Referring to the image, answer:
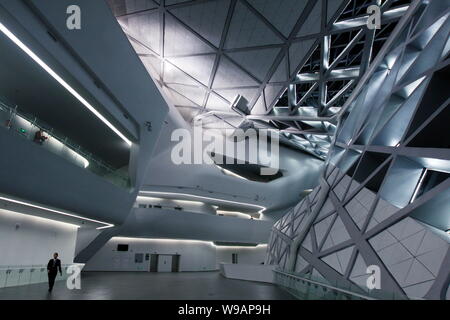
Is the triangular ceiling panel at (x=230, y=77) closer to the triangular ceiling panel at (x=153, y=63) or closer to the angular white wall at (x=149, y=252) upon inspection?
the triangular ceiling panel at (x=153, y=63)

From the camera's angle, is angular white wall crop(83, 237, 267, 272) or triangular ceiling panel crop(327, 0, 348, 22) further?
angular white wall crop(83, 237, 267, 272)

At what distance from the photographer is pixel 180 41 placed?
70.1 feet

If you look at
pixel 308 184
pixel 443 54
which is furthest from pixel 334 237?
pixel 308 184

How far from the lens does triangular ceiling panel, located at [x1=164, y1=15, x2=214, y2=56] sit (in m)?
19.8

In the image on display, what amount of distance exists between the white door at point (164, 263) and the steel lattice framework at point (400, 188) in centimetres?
2522

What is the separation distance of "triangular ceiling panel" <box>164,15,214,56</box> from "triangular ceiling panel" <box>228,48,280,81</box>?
6.68 ft

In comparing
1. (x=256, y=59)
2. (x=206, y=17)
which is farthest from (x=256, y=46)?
(x=206, y=17)

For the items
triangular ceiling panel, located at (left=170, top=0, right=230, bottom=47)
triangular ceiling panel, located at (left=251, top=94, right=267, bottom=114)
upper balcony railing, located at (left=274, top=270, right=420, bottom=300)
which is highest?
triangular ceiling panel, located at (left=170, top=0, right=230, bottom=47)

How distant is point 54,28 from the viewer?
11.2 meters

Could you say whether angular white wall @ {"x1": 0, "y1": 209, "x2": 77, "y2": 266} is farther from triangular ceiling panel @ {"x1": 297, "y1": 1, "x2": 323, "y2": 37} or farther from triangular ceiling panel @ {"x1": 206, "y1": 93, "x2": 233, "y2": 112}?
triangular ceiling panel @ {"x1": 297, "y1": 1, "x2": 323, "y2": 37}

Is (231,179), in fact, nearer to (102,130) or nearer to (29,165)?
(102,130)

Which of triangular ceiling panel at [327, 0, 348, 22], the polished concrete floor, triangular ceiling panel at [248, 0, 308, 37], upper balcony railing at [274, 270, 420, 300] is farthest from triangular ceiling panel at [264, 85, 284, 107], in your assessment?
the polished concrete floor

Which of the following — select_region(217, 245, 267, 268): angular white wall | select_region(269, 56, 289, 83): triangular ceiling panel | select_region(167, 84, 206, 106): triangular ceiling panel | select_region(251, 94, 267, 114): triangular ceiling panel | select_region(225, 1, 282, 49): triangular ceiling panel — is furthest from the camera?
select_region(217, 245, 267, 268): angular white wall

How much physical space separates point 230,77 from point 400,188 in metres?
17.7
